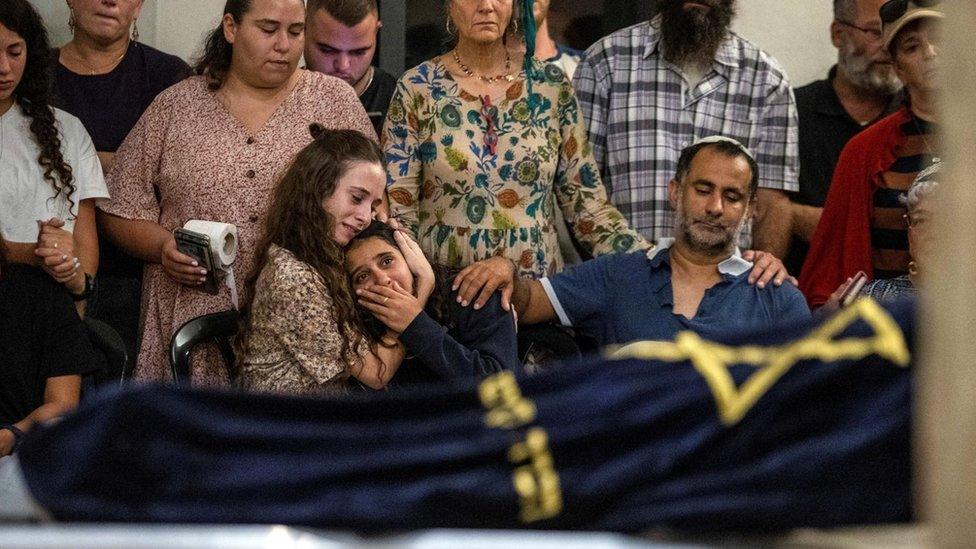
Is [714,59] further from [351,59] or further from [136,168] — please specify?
[136,168]

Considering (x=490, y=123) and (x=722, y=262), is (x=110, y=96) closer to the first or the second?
(x=490, y=123)

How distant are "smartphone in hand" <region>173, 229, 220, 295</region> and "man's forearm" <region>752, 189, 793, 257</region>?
1.61m

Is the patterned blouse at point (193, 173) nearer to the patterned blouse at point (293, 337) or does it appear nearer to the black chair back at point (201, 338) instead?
the black chair back at point (201, 338)

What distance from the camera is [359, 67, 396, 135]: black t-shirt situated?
3893mm

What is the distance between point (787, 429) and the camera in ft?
4.78

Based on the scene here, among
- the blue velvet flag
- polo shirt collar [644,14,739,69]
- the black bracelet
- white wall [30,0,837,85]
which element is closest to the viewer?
the blue velvet flag

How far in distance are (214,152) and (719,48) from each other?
1522mm

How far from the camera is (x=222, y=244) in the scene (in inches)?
129

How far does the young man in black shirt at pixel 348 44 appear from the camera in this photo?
384 centimetres

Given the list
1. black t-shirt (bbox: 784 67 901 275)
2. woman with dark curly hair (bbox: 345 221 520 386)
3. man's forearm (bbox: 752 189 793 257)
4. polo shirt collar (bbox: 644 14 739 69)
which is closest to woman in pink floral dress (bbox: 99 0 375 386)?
woman with dark curly hair (bbox: 345 221 520 386)

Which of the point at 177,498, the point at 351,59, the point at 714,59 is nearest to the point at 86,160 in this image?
the point at 351,59

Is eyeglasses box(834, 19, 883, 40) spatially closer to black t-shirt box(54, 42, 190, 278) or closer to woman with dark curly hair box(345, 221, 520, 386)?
woman with dark curly hair box(345, 221, 520, 386)

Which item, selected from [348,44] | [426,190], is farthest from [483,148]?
[348,44]

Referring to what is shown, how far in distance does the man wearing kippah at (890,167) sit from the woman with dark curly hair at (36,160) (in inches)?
77.2
